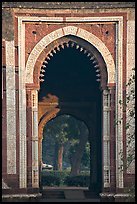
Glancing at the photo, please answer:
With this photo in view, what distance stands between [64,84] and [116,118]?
6.18m

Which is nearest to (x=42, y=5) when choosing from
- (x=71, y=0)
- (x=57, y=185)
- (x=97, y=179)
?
(x=71, y=0)

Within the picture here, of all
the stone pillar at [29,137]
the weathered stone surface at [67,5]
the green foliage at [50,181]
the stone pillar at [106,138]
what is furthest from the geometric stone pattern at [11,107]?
the green foliage at [50,181]

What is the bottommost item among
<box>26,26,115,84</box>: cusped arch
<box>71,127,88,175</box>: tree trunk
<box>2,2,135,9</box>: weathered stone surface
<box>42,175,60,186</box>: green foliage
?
<box>42,175,60,186</box>: green foliage

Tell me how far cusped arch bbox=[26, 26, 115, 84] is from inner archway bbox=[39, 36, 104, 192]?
387 centimetres

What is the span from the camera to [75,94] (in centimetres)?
3023

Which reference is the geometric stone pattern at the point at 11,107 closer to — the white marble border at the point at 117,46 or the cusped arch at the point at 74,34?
the cusped arch at the point at 74,34

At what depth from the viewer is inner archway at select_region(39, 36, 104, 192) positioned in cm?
2909

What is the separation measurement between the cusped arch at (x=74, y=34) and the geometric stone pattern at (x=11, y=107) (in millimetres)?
591

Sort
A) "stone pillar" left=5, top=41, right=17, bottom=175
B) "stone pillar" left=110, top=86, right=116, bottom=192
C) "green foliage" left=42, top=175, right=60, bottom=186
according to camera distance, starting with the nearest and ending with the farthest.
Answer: "stone pillar" left=5, top=41, right=17, bottom=175, "stone pillar" left=110, top=86, right=116, bottom=192, "green foliage" left=42, top=175, right=60, bottom=186

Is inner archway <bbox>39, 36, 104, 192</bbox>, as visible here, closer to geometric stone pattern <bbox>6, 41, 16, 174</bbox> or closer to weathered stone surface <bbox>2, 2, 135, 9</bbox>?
weathered stone surface <bbox>2, 2, 135, 9</bbox>

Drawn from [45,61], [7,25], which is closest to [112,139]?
[45,61]

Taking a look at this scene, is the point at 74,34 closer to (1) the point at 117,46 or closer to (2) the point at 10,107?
(1) the point at 117,46

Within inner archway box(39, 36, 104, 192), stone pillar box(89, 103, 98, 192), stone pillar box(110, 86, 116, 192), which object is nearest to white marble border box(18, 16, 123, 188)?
stone pillar box(110, 86, 116, 192)

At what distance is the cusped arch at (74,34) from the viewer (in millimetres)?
24719
